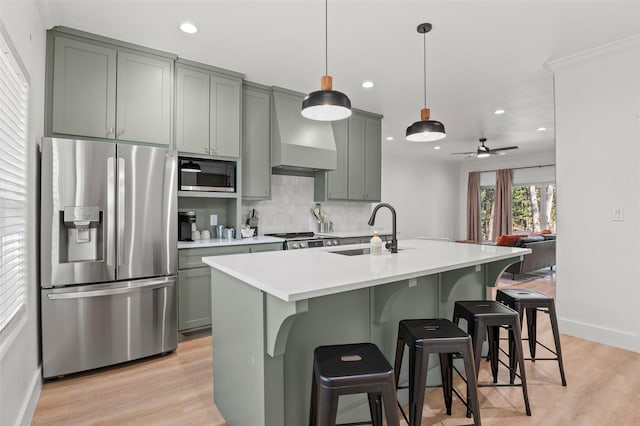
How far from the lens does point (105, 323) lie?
2.49 m

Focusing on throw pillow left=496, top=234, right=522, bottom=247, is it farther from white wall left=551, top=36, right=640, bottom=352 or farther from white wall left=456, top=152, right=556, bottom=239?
white wall left=456, top=152, right=556, bottom=239

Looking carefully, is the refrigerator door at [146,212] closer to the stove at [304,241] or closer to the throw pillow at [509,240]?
the stove at [304,241]

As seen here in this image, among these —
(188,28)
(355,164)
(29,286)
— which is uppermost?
(188,28)

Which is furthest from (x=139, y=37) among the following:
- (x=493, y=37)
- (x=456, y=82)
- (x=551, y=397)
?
(x=551, y=397)

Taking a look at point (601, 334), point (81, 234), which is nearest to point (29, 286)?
point (81, 234)

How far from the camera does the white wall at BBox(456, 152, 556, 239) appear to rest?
26.6ft

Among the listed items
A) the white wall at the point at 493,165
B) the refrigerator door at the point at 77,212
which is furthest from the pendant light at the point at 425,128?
the white wall at the point at 493,165

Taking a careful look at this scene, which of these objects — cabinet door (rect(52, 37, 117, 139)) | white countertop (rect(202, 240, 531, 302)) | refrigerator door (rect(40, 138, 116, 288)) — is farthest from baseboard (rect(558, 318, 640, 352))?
cabinet door (rect(52, 37, 117, 139))

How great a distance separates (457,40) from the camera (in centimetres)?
287

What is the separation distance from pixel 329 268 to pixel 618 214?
112 inches

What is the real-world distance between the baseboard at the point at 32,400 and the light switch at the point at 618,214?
4.40 meters

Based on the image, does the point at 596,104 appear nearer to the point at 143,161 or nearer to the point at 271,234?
the point at 271,234

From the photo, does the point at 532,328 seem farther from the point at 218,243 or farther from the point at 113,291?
the point at 113,291

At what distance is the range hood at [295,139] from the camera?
3926 mm
